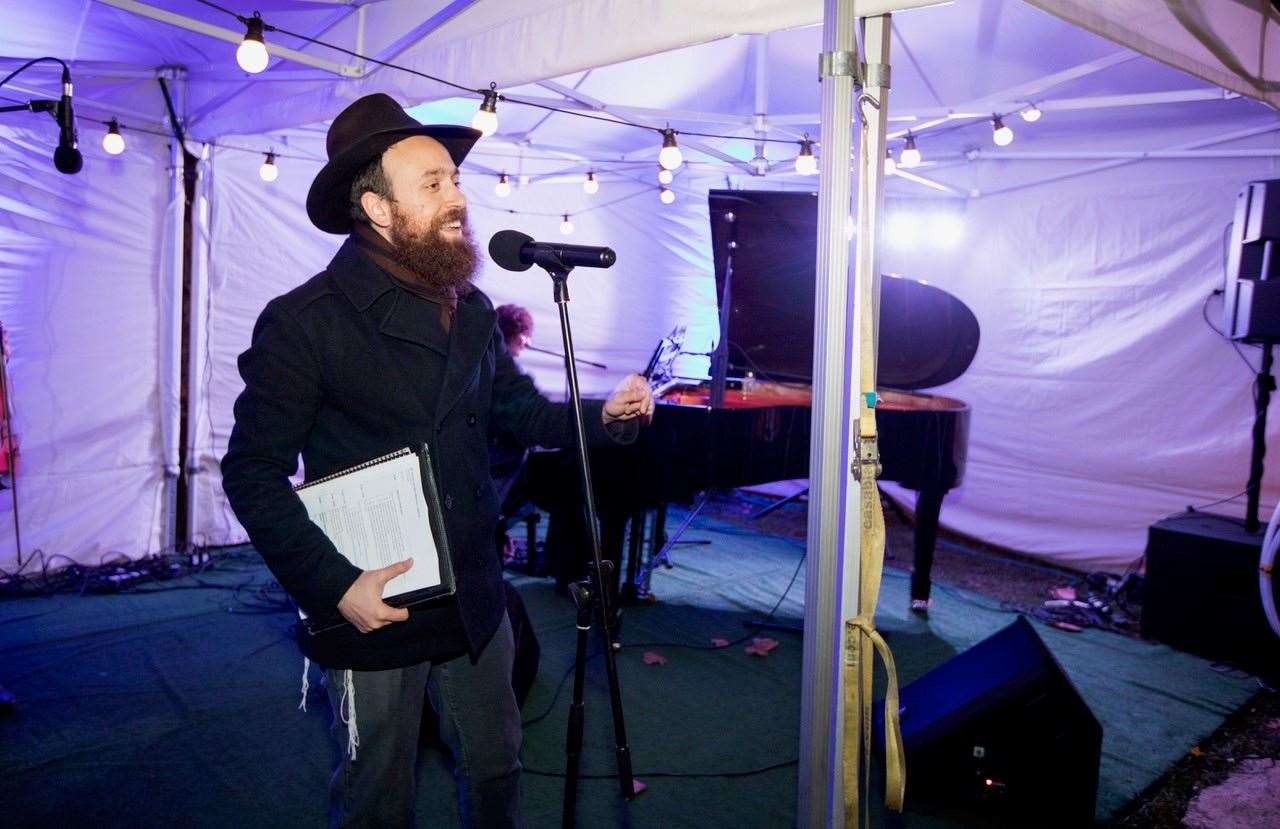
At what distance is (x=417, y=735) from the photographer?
1.76m

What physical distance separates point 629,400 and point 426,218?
0.59 m

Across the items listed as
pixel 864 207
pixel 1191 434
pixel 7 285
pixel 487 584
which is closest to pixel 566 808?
pixel 487 584

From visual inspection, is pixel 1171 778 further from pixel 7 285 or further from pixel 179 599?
pixel 7 285

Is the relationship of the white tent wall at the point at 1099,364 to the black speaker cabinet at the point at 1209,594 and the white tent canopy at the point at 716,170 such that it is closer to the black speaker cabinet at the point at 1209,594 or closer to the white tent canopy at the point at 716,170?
the white tent canopy at the point at 716,170

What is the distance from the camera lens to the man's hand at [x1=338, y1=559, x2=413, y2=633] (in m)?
1.53

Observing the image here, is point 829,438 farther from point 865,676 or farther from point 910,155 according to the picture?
point 910,155

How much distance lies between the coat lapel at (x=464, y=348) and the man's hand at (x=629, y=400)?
31cm

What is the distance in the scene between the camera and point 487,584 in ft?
6.15

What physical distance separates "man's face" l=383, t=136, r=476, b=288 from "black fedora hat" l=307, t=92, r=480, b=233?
4 centimetres

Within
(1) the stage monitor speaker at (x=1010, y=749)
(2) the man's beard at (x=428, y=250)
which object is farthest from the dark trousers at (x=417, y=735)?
(1) the stage monitor speaker at (x=1010, y=749)

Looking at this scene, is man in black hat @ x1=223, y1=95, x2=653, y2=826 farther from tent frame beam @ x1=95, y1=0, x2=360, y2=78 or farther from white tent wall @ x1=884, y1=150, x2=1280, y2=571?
white tent wall @ x1=884, y1=150, x2=1280, y2=571

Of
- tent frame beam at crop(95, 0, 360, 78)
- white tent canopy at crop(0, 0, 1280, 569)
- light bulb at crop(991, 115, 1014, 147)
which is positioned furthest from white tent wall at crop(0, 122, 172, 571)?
light bulb at crop(991, 115, 1014, 147)

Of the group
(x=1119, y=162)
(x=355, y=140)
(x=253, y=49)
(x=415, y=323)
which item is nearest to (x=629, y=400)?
(x=415, y=323)

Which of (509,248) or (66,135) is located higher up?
(66,135)
